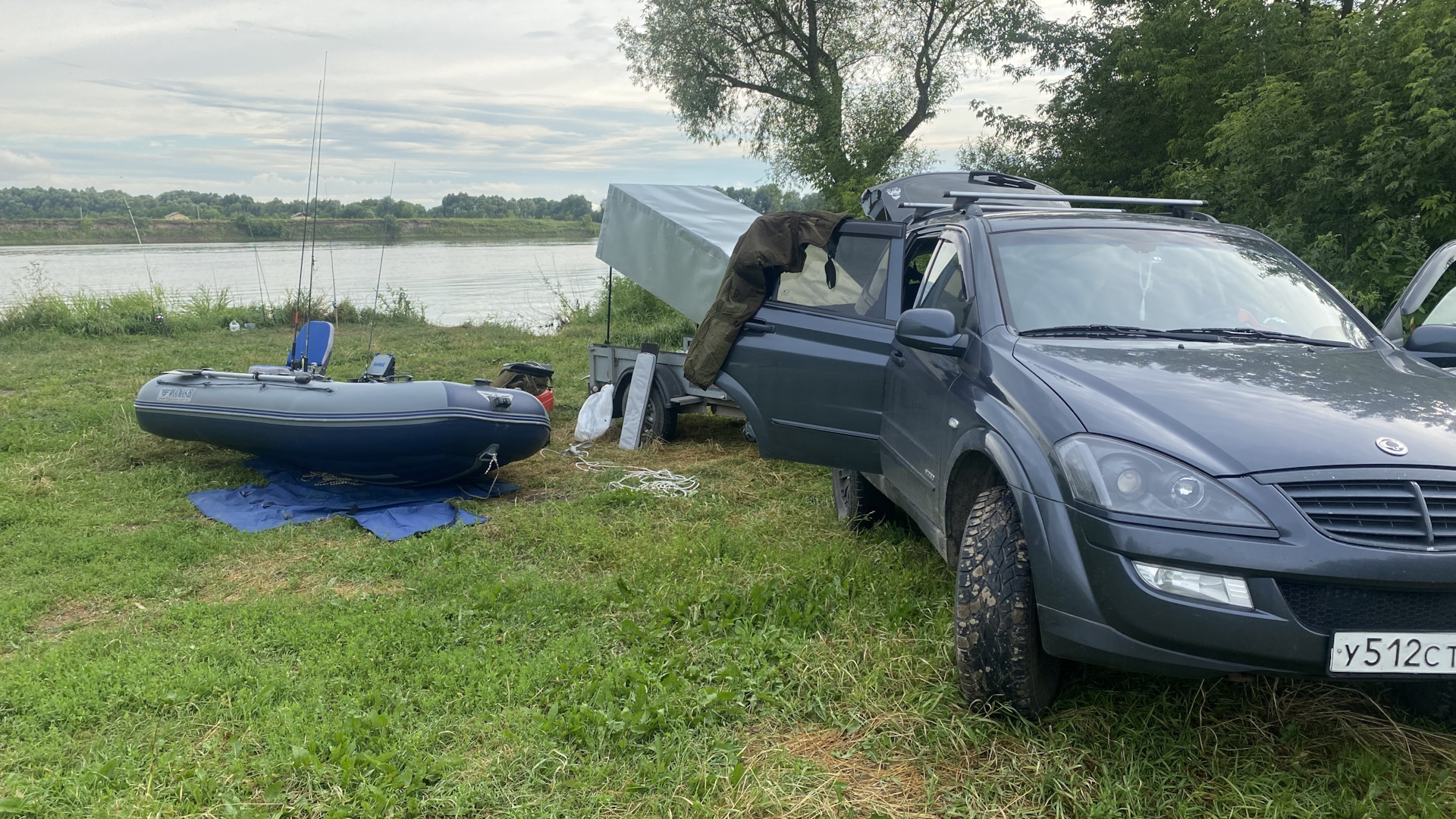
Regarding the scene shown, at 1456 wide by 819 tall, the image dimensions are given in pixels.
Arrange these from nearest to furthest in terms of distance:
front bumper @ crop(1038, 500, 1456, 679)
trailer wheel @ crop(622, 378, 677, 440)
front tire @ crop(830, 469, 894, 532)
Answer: front bumper @ crop(1038, 500, 1456, 679) < front tire @ crop(830, 469, 894, 532) < trailer wheel @ crop(622, 378, 677, 440)

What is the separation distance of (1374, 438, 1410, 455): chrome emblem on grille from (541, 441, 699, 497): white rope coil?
14.9 ft

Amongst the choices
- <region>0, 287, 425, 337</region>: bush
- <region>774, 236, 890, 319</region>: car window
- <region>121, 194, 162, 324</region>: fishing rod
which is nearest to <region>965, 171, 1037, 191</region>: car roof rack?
<region>774, 236, 890, 319</region>: car window

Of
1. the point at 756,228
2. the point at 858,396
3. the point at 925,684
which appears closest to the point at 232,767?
the point at 925,684

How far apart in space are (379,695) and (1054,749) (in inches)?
93.4

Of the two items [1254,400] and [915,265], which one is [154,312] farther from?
[1254,400]

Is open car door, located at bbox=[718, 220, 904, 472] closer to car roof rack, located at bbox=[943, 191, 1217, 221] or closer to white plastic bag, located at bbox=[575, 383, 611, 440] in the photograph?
car roof rack, located at bbox=[943, 191, 1217, 221]

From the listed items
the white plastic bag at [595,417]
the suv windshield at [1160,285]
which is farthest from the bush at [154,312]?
the suv windshield at [1160,285]

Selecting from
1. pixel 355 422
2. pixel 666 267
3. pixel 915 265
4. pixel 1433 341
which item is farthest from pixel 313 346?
pixel 1433 341

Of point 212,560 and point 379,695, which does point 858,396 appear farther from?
point 212,560

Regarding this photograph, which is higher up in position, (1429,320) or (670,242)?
(670,242)

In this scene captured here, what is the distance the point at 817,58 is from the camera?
65.3 feet

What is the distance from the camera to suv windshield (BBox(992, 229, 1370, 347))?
3529mm

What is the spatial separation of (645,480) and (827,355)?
2614 mm

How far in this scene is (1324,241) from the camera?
8.23 meters
